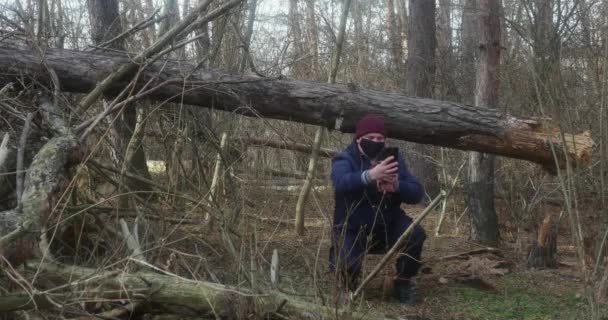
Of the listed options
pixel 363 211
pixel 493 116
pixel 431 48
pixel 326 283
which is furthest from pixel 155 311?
pixel 431 48

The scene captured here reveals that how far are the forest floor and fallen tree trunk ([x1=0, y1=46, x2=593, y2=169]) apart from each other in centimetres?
78

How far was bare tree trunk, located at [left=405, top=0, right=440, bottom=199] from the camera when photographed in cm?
941

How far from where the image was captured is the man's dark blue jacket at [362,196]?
4539mm

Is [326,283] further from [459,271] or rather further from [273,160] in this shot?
[273,160]

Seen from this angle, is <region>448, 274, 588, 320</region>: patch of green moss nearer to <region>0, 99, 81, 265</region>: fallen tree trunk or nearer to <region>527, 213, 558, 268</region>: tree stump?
<region>527, 213, 558, 268</region>: tree stump

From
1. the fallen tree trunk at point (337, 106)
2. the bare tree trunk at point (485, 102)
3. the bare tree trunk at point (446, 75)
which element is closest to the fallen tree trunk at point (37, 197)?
the fallen tree trunk at point (337, 106)

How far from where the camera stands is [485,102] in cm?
630

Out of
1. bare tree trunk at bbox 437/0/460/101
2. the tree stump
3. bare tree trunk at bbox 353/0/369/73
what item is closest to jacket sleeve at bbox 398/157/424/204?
the tree stump

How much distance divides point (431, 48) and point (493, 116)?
487cm

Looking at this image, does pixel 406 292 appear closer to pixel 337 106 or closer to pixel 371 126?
pixel 371 126

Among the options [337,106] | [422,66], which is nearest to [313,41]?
[422,66]

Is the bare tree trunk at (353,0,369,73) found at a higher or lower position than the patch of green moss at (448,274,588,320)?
higher

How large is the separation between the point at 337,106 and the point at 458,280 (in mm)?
1642

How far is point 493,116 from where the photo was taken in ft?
17.3
